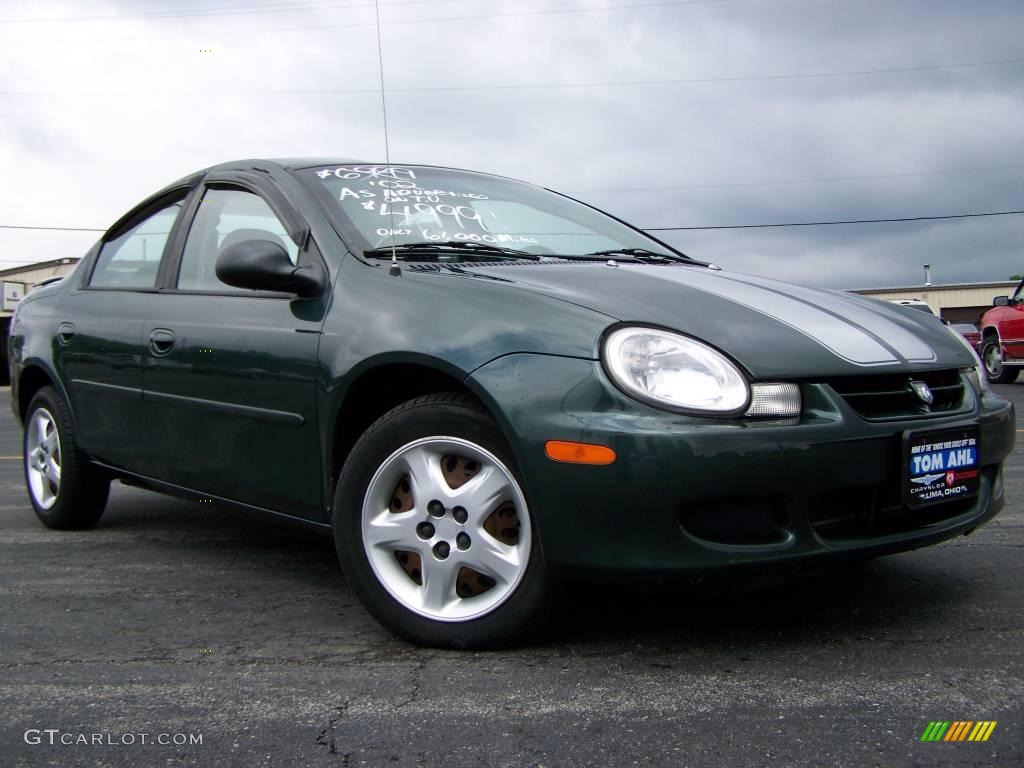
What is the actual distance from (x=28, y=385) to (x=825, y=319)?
3732 mm

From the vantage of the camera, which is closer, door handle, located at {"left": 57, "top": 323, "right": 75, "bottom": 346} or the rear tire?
door handle, located at {"left": 57, "top": 323, "right": 75, "bottom": 346}

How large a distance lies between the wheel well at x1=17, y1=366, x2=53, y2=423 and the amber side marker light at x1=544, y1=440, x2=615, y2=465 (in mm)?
3018

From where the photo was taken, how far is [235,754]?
7.34ft

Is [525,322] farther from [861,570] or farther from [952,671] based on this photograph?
[861,570]

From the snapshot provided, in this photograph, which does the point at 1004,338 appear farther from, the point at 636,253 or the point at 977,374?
the point at 977,374

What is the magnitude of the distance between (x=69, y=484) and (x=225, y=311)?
5.19 ft

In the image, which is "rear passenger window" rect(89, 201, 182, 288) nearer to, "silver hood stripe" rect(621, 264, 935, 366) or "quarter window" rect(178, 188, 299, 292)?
"quarter window" rect(178, 188, 299, 292)

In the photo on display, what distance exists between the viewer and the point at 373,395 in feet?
10.4

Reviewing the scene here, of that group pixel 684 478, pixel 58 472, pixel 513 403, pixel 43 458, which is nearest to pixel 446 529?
pixel 513 403

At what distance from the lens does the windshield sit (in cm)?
351

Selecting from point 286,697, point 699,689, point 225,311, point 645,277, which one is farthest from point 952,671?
point 225,311

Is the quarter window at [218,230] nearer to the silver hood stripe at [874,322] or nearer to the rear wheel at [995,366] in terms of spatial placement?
the silver hood stripe at [874,322]

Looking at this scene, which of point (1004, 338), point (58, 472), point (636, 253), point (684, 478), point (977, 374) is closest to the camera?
point (684, 478)

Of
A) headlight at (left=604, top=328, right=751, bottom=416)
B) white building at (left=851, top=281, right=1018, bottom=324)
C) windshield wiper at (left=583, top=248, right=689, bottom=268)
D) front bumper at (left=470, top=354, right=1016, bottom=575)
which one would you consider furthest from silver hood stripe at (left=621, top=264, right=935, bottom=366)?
white building at (left=851, top=281, right=1018, bottom=324)
